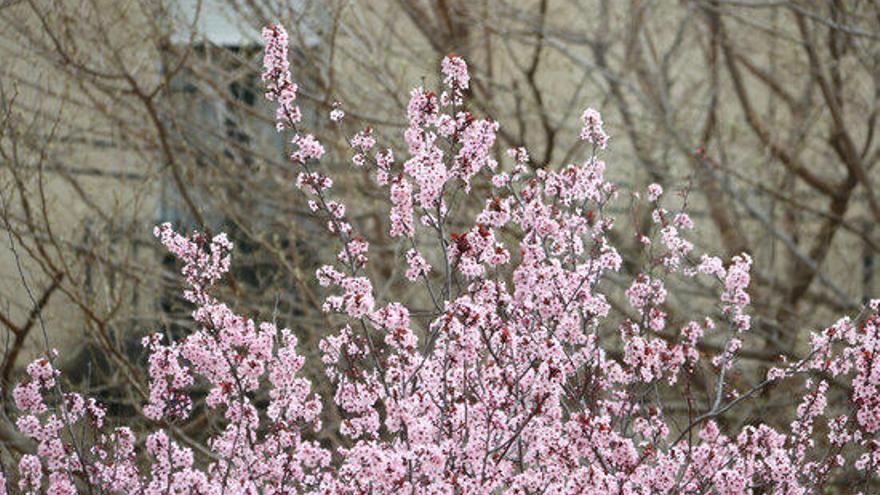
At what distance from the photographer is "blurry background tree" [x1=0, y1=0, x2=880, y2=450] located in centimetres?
761

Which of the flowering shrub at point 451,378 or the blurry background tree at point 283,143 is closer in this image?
the flowering shrub at point 451,378

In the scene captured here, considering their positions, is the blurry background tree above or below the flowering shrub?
above

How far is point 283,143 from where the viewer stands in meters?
9.87

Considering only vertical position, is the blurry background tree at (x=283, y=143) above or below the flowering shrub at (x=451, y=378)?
above

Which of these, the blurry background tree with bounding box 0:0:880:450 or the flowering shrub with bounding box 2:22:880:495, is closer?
the flowering shrub with bounding box 2:22:880:495

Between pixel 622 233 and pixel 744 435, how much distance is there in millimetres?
6157

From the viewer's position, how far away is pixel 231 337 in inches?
143

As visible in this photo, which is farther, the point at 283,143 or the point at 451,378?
the point at 283,143

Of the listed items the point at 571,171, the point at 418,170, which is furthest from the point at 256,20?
the point at 418,170

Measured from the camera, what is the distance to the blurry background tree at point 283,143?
25.0 ft

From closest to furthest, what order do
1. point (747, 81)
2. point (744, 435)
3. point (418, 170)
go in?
point (418, 170) → point (744, 435) → point (747, 81)

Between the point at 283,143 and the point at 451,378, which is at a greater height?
the point at 283,143

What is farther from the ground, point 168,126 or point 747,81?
point 747,81

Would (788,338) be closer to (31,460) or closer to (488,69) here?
(488,69)
